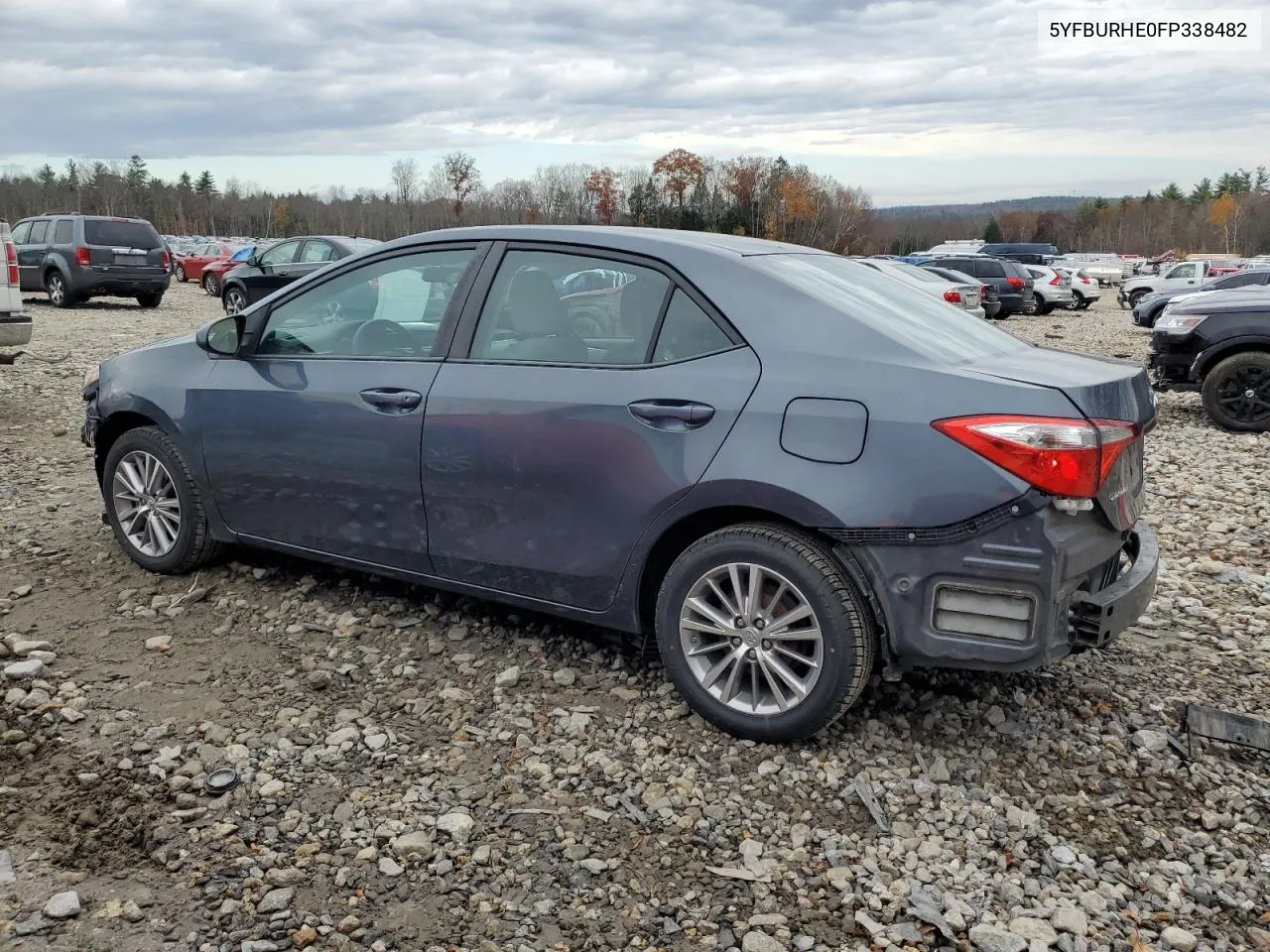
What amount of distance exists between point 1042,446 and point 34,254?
849 inches

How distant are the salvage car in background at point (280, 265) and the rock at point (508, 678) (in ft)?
49.1

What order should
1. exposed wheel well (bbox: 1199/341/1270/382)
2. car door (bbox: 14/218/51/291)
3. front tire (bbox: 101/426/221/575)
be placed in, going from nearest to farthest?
front tire (bbox: 101/426/221/575)
exposed wheel well (bbox: 1199/341/1270/382)
car door (bbox: 14/218/51/291)

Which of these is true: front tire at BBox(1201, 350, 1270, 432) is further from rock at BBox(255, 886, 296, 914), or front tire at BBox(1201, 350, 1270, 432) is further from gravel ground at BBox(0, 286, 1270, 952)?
rock at BBox(255, 886, 296, 914)

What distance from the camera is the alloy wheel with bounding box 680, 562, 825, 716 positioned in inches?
135

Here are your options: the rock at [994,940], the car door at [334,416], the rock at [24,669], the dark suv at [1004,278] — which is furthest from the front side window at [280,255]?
the rock at [994,940]

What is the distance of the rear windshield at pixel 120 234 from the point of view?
1952 cm

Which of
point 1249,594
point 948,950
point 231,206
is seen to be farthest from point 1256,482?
point 231,206

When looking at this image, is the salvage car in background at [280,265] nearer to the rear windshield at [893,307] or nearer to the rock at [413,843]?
the rear windshield at [893,307]

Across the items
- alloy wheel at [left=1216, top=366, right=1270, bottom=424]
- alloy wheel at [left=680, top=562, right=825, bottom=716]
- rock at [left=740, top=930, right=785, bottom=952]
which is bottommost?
rock at [left=740, top=930, right=785, bottom=952]

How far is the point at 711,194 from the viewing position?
9081 centimetres

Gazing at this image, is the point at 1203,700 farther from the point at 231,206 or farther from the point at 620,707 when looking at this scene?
the point at 231,206

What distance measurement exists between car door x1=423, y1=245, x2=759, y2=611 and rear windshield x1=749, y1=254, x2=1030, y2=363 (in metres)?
0.38

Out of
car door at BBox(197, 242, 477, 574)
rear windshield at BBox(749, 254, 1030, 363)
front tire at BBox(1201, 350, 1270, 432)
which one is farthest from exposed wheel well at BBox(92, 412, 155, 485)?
front tire at BBox(1201, 350, 1270, 432)

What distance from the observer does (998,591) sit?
3180mm
